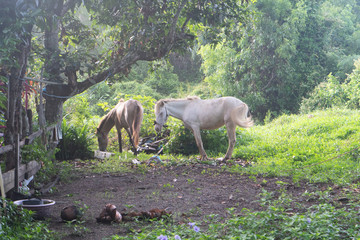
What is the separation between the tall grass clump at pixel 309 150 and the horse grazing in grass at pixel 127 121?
2.70m

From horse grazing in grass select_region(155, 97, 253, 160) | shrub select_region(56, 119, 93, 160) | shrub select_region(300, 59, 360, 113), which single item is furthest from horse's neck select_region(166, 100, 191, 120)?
shrub select_region(300, 59, 360, 113)

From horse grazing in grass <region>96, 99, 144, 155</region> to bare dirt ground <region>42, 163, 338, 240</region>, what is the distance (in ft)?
9.25

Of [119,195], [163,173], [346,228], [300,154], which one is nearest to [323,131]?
[300,154]

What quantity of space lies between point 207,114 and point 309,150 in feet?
8.45

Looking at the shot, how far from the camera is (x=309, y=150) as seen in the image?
8.96 m

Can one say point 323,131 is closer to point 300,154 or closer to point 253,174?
point 300,154

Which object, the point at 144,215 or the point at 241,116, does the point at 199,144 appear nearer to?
the point at 241,116

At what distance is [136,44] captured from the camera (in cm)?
834

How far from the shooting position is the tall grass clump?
732 centimetres

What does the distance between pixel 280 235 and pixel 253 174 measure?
4.06 m

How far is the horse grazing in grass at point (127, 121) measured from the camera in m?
10.9

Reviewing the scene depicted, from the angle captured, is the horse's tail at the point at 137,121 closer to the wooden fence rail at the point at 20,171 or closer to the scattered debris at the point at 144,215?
the wooden fence rail at the point at 20,171

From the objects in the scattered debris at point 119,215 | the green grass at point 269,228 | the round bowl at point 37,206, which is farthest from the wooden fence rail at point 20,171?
the green grass at point 269,228

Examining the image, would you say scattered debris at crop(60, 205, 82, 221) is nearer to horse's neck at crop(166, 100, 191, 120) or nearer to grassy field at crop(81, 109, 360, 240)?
grassy field at crop(81, 109, 360, 240)
